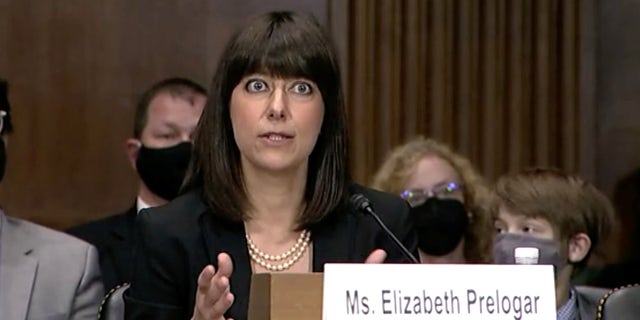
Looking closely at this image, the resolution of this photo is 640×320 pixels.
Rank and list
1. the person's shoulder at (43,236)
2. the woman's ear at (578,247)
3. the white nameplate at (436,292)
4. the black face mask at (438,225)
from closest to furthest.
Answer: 1. the white nameplate at (436,292)
2. the person's shoulder at (43,236)
3. the woman's ear at (578,247)
4. the black face mask at (438,225)

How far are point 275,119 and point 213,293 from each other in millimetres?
468

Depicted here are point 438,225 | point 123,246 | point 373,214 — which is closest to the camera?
point 373,214

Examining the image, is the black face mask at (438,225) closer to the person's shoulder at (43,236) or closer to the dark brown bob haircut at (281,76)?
the person's shoulder at (43,236)

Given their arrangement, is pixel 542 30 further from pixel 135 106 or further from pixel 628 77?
pixel 135 106

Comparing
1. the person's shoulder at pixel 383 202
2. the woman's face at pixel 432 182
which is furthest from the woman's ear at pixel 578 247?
the person's shoulder at pixel 383 202

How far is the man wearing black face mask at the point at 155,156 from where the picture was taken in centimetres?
454

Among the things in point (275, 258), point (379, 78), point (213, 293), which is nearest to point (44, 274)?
point (275, 258)

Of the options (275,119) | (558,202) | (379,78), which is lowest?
(558,202)

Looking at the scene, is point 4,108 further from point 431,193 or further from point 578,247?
point 578,247

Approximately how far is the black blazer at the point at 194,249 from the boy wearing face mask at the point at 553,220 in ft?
2.65

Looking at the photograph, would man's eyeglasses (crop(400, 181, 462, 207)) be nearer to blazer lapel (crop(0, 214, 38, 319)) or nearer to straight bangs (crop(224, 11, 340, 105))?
blazer lapel (crop(0, 214, 38, 319))

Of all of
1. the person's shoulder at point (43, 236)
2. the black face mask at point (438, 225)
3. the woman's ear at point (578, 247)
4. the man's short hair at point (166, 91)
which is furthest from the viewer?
the man's short hair at point (166, 91)

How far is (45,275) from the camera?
11.6 feet

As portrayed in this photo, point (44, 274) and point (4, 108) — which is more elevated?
point (4, 108)
